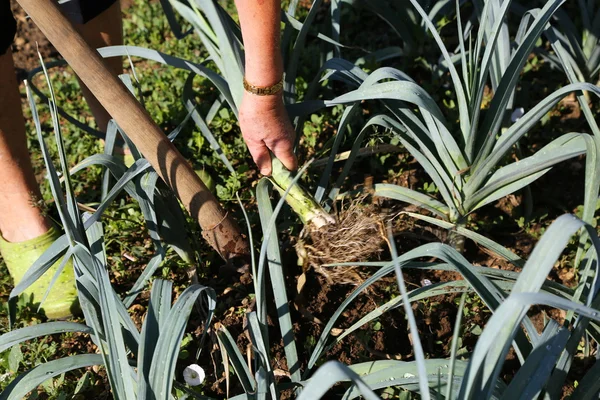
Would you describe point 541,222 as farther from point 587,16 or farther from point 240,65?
point 240,65

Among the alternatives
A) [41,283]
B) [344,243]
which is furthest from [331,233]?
[41,283]

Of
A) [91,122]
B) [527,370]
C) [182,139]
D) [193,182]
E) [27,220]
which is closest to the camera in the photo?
[527,370]

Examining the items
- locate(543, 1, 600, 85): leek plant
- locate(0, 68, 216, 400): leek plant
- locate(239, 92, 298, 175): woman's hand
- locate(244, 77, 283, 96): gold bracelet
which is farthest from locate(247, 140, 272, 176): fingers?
locate(543, 1, 600, 85): leek plant

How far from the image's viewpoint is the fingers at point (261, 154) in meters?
1.40

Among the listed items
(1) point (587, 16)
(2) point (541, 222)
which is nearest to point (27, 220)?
(2) point (541, 222)

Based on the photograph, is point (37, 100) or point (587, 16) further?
point (37, 100)

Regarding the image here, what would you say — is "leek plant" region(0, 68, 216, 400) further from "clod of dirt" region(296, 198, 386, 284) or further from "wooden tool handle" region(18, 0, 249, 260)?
"clod of dirt" region(296, 198, 386, 284)

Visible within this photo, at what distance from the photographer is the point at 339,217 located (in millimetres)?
1551

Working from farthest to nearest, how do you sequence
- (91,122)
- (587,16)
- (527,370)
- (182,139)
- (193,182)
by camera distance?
(91,122) → (182,139) → (587,16) → (193,182) → (527,370)

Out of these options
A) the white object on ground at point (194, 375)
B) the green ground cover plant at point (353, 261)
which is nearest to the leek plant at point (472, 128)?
the green ground cover plant at point (353, 261)

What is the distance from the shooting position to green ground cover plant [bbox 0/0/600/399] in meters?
1.06

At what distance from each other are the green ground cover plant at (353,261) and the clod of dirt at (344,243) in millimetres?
20

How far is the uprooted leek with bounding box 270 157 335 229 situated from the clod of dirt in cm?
2

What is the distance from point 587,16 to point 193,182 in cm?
141
